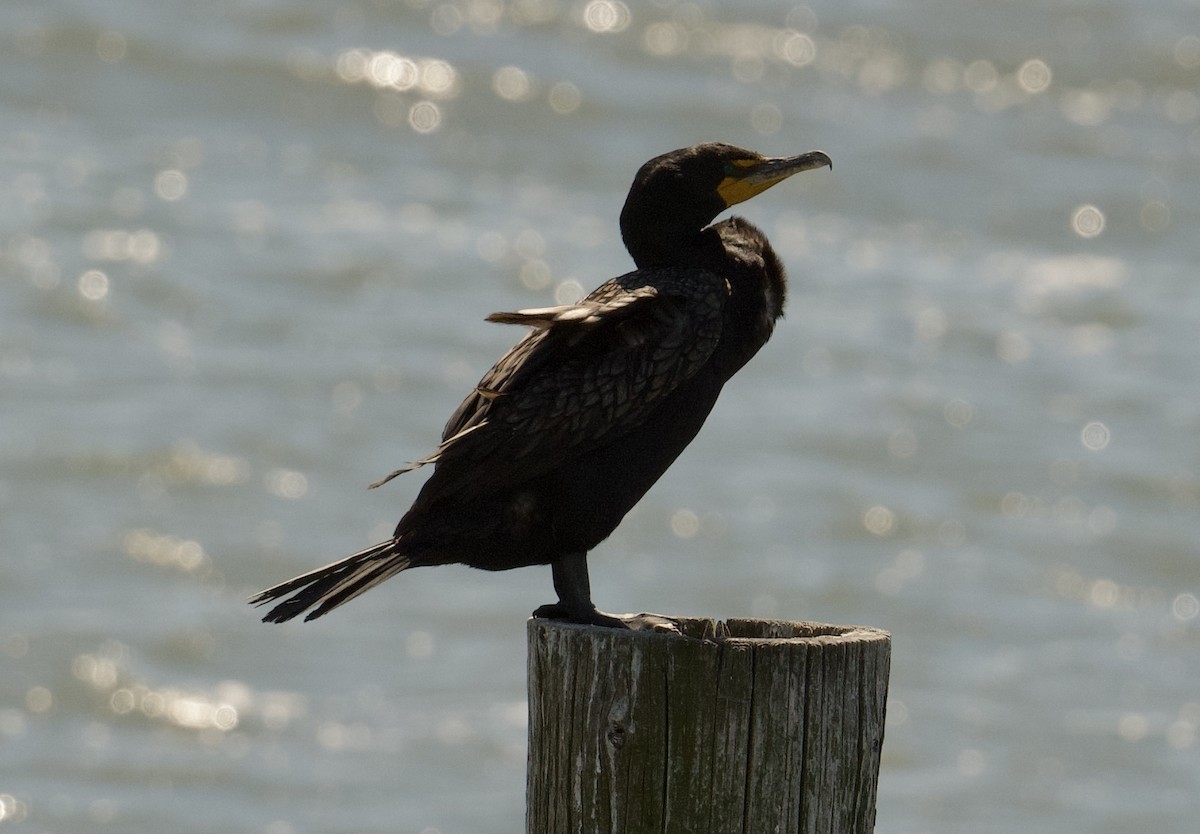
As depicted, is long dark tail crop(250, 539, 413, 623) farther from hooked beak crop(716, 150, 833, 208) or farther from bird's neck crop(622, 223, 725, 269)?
hooked beak crop(716, 150, 833, 208)

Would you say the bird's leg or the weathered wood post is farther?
the bird's leg

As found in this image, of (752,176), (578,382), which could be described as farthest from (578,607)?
(752,176)

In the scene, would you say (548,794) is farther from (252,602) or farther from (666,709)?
(252,602)

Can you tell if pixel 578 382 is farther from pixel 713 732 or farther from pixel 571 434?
pixel 713 732

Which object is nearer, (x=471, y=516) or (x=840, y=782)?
(x=840, y=782)

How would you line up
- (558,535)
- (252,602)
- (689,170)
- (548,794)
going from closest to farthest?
(548,794) → (252,602) → (558,535) → (689,170)

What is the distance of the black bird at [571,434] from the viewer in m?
3.81

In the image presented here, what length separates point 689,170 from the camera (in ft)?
13.8

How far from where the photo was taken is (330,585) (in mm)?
3652

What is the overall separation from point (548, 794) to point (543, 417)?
39.2 inches

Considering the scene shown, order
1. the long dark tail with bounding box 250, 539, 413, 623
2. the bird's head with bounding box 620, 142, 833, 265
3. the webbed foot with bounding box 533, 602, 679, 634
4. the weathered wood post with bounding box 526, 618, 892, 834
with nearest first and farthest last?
the weathered wood post with bounding box 526, 618, 892, 834, the long dark tail with bounding box 250, 539, 413, 623, the webbed foot with bounding box 533, 602, 679, 634, the bird's head with bounding box 620, 142, 833, 265

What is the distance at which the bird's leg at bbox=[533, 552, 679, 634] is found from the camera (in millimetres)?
3807

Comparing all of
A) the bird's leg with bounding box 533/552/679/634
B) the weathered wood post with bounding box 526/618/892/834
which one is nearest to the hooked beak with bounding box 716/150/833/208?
the bird's leg with bounding box 533/552/679/634

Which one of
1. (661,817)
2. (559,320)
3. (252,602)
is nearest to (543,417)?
(559,320)
